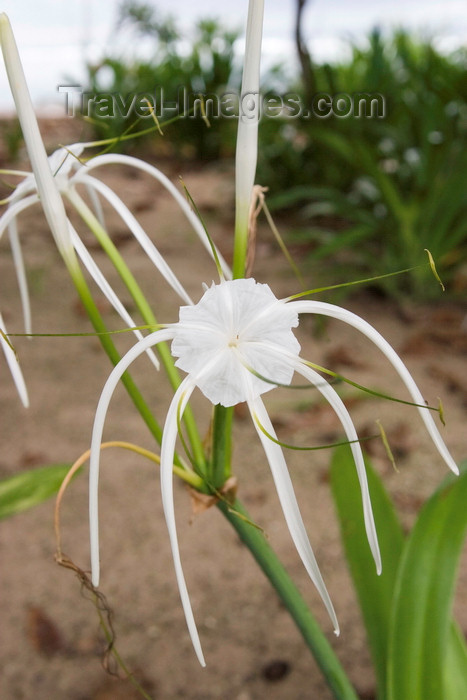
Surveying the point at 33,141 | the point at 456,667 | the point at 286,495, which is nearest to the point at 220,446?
the point at 286,495

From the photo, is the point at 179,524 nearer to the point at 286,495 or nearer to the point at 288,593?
the point at 288,593

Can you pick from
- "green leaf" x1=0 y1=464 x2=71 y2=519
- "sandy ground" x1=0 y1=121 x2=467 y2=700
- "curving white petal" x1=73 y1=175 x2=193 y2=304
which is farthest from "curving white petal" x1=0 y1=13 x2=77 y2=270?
"green leaf" x1=0 y1=464 x2=71 y2=519

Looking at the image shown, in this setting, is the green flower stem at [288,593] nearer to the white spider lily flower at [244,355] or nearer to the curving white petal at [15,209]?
the white spider lily flower at [244,355]

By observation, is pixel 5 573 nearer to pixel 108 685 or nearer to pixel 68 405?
pixel 108 685

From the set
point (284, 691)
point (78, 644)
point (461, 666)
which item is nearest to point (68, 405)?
point (78, 644)

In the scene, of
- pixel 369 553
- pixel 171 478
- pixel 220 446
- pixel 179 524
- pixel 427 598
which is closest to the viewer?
pixel 171 478

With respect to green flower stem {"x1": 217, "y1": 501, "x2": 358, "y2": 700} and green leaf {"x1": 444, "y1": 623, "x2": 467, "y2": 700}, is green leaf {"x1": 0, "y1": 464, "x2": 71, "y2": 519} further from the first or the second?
green leaf {"x1": 444, "y1": 623, "x2": 467, "y2": 700}
